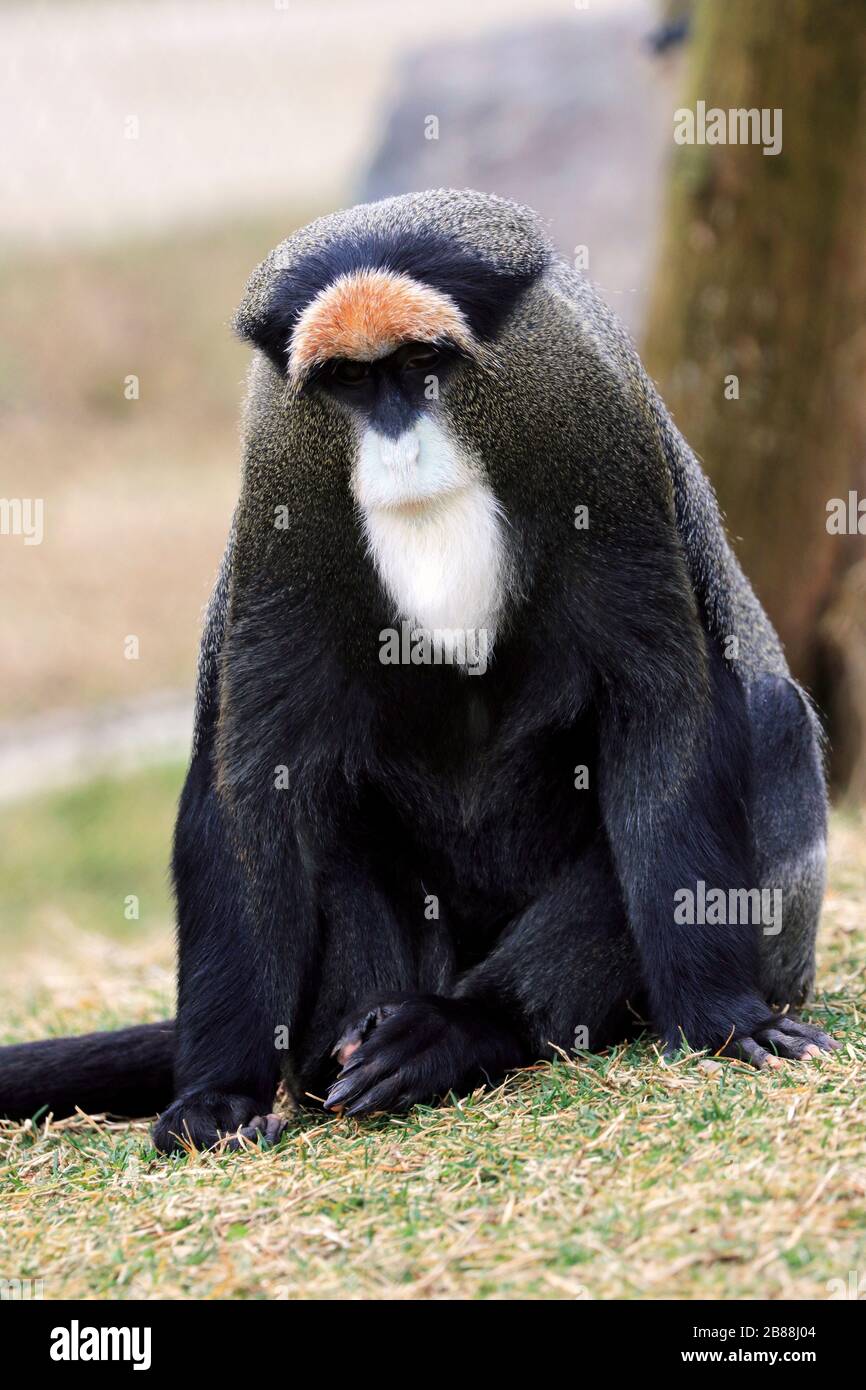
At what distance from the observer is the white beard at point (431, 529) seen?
17.0 ft

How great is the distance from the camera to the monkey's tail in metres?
6.28

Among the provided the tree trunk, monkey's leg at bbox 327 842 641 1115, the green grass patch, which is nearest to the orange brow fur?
monkey's leg at bbox 327 842 641 1115

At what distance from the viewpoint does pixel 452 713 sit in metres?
5.77

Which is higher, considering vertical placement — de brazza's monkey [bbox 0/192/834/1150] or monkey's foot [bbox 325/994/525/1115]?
de brazza's monkey [bbox 0/192/834/1150]

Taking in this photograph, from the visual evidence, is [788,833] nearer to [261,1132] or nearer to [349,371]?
[261,1132]

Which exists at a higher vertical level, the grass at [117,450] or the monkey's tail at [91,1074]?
the grass at [117,450]

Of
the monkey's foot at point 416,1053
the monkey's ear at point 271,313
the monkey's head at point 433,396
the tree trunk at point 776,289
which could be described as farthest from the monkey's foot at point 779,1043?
the tree trunk at point 776,289

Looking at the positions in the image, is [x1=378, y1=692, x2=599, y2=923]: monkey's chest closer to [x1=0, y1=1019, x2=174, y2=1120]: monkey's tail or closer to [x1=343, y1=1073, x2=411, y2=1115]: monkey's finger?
[x1=343, y1=1073, x2=411, y2=1115]: monkey's finger

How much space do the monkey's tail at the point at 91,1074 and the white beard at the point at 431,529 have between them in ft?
6.57

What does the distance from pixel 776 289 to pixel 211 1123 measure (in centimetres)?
633

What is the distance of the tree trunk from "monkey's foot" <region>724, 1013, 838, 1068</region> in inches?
200

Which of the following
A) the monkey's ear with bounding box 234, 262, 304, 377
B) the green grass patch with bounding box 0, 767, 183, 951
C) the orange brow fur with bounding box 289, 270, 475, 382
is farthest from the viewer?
the green grass patch with bounding box 0, 767, 183, 951

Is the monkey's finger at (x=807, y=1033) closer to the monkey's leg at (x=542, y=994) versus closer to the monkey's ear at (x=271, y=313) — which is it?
the monkey's leg at (x=542, y=994)

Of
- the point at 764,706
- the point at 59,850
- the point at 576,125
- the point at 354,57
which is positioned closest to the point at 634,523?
the point at 764,706
